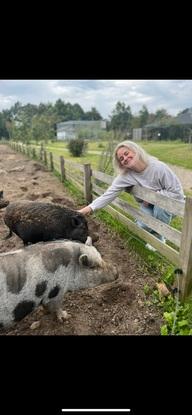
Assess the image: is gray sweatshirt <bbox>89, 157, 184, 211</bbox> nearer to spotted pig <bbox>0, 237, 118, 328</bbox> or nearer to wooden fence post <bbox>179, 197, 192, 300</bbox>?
wooden fence post <bbox>179, 197, 192, 300</bbox>

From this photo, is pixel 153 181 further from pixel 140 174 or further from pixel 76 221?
pixel 76 221

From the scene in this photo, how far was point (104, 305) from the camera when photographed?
3.56 meters

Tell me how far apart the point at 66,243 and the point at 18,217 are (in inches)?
56.3

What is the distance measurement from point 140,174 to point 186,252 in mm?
1281

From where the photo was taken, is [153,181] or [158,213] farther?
[158,213]

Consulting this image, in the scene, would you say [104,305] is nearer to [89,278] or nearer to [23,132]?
[89,278]

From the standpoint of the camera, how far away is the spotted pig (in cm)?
285

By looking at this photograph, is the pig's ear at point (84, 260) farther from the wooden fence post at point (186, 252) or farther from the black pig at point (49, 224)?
the black pig at point (49, 224)

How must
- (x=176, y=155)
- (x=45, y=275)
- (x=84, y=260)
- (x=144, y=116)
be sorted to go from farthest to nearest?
(x=144, y=116) → (x=176, y=155) → (x=84, y=260) → (x=45, y=275)

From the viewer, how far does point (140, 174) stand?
413 centimetres

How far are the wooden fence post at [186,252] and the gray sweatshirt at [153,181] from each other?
0.90 m

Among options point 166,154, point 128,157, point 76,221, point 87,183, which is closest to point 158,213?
point 128,157

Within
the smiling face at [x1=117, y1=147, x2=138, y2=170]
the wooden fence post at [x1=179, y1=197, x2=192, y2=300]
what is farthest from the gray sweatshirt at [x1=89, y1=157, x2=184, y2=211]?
→ the wooden fence post at [x1=179, y1=197, x2=192, y2=300]

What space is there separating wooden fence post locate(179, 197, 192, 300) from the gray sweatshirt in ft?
2.95
